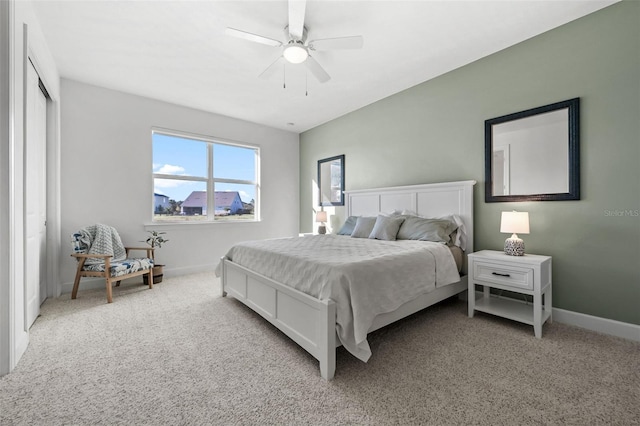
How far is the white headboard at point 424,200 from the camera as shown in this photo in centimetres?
314

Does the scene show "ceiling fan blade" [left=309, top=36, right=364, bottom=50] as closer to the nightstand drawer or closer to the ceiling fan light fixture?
the ceiling fan light fixture

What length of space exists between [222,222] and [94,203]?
1.81 meters

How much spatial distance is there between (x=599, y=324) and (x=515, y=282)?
0.79 m

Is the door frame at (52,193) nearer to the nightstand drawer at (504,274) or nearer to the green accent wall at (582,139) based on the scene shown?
the green accent wall at (582,139)

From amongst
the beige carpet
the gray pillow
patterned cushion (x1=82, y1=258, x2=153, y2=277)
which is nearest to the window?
patterned cushion (x1=82, y1=258, x2=153, y2=277)

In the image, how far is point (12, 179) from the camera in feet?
5.90

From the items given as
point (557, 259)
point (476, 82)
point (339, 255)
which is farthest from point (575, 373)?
point (476, 82)

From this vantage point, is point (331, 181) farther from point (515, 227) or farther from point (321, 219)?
point (515, 227)

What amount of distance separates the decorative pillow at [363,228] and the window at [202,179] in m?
2.45

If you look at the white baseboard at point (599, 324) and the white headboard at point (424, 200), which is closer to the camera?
the white baseboard at point (599, 324)

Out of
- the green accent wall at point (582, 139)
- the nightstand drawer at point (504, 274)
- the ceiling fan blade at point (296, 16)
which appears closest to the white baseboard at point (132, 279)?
the ceiling fan blade at point (296, 16)

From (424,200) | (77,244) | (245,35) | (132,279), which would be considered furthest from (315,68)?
(132,279)

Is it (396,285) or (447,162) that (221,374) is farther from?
(447,162)

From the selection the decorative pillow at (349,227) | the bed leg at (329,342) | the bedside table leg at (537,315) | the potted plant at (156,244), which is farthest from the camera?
the decorative pillow at (349,227)
